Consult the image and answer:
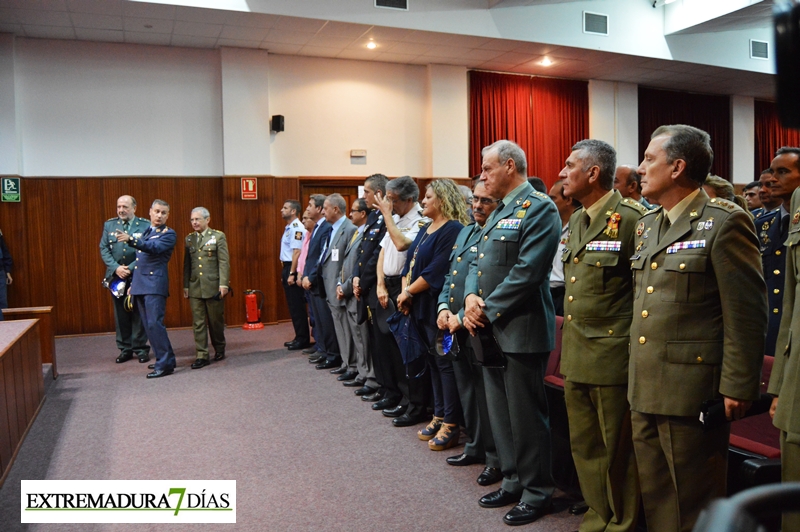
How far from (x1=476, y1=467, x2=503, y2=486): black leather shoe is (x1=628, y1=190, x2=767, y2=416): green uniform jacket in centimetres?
119

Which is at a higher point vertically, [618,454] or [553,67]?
[553,67]

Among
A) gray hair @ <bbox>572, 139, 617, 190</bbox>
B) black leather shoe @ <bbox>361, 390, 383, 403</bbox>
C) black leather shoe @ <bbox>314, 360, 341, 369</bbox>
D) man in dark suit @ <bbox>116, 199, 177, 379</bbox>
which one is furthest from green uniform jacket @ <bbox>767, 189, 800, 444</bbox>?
man in dark suit @ <bbox>116, 199, 177, 379</bbox>

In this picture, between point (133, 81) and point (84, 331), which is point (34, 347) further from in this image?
point (133, 81)

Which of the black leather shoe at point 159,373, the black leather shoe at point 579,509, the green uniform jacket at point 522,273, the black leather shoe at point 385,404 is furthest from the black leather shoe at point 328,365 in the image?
the black leather shoe at point 579,509

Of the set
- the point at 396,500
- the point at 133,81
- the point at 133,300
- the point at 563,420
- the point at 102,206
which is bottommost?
the point at 396,500

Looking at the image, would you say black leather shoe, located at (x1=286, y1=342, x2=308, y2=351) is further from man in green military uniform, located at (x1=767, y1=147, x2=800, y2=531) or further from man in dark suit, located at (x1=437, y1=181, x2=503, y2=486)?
man in green military uniform, located at (x1=767, y1=147, x2=800, y2=531)

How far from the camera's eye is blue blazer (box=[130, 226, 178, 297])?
5312 mm

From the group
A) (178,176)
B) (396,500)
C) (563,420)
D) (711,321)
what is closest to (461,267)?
(563,420)

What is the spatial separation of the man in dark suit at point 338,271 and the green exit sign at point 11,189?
13.6 ft

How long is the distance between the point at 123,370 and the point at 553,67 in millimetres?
7015

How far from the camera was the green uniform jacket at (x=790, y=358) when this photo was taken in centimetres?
154

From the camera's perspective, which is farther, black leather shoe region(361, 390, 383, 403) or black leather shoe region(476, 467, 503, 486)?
black leather shoe region(361, 390, 383, 403)

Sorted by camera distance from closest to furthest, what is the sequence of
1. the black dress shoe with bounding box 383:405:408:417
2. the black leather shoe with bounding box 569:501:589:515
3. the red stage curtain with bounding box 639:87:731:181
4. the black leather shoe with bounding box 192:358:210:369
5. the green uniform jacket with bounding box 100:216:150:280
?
the black leather shoe with bounding box 569:501:589:515, the black dress shoe with bounding box 383:405:408:417, the black leather shoe with bounding box 192:358:210:369, the green uniform jacket with bounding box 100:216:150:280, the red stage curtain with bounding box 639:87:731:181

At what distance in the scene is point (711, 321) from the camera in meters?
1.83
